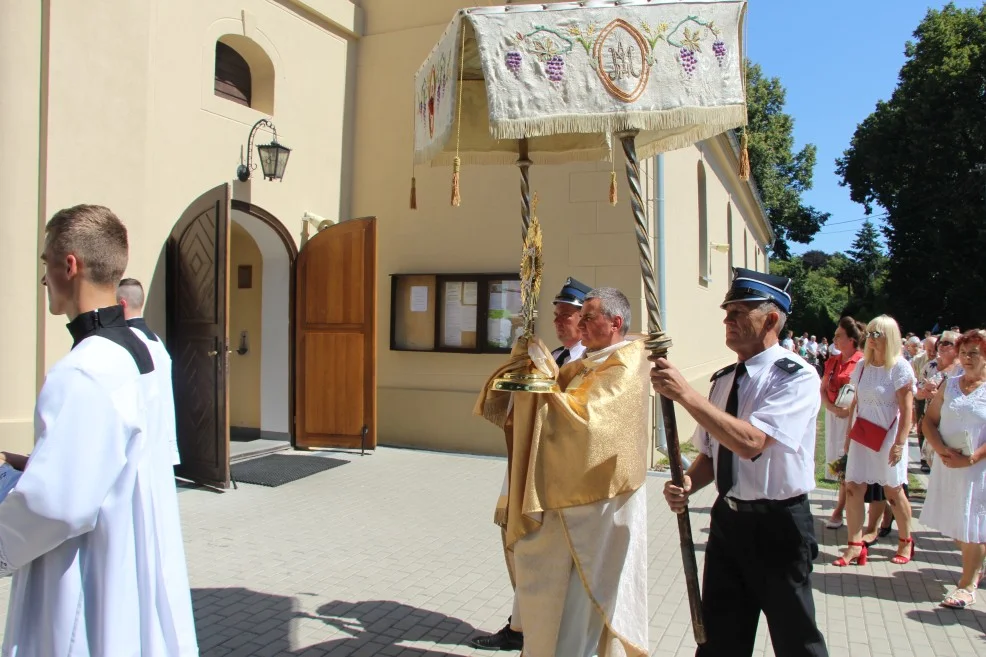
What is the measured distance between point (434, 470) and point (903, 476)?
4.95 meters

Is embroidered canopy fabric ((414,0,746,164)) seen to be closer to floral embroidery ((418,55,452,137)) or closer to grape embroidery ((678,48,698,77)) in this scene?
grape embroidery ((678,48,698,77))

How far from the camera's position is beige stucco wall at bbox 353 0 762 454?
9430 mm

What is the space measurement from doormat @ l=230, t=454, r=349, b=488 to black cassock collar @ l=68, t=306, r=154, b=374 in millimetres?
5900

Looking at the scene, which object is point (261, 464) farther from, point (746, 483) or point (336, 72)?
point (746, 483)

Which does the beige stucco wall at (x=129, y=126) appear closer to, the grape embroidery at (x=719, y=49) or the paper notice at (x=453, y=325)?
the paper notice at (x=453, y=325)

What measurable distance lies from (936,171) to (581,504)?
3333cm

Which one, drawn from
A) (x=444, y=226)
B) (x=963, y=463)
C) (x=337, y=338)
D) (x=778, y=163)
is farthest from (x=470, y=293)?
(x=778, y=163)

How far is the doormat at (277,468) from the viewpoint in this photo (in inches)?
314

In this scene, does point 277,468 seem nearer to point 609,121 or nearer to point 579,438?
point 579,438

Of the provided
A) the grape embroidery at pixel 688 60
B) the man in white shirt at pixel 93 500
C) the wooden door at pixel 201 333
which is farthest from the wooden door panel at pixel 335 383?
the man in white shirt at pixel 93 500

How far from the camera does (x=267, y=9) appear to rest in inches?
363

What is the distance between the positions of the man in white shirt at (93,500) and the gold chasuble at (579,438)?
1.51m

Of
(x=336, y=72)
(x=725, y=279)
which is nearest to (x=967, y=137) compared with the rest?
(x=725, y=279)

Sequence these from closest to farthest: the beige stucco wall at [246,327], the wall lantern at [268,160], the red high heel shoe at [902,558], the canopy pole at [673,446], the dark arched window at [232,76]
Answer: the canopy pole at [673,446]
the red high heel shoe at [902,558]
the wall lantern at [268,160]
the dark arched window at [232,76]
the beige stucco wall at [246,327]
